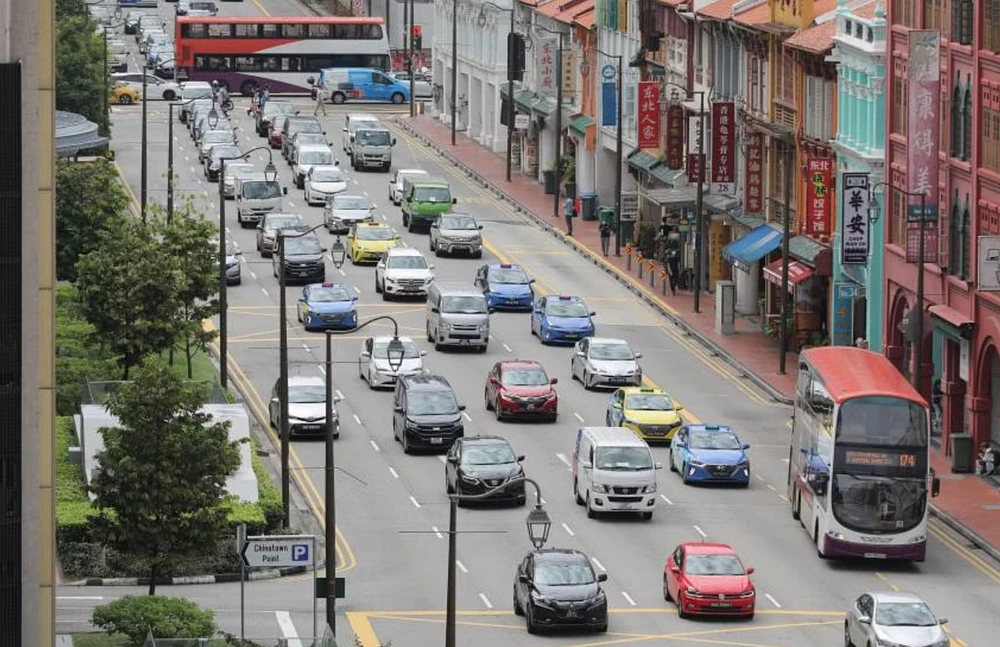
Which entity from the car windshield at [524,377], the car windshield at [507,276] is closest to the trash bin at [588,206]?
the car windshield at [507,276]

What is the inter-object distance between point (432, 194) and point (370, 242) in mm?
9361

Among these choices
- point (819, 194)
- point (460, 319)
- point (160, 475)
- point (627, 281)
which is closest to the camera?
point (160, 475)

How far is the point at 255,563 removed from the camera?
61.0 m

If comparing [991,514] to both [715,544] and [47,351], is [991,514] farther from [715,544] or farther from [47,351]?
[47,351]

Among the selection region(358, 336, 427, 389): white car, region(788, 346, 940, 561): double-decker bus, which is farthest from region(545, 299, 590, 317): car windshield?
region(788, 346, 940, 561): double-decker bus

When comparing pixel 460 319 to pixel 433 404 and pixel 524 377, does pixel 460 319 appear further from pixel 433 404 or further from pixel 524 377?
pixel 433 404

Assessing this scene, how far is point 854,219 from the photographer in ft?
294

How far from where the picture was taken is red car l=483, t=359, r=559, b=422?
85.3m

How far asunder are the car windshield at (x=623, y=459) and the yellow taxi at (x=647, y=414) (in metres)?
7.95

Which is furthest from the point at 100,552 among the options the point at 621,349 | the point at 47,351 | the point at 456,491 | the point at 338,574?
the point at 621,349

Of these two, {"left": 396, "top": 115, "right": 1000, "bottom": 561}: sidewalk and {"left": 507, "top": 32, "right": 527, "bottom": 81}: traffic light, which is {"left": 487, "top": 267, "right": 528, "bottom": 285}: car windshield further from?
{"left": 507, "top": 32, "right": 527, "bottom": 81}: traffic light

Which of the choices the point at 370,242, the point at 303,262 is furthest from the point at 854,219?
the point at 370,242

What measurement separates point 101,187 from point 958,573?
1644 inches

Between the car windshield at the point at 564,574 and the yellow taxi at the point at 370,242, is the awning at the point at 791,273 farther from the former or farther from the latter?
the car windshield at the point at 564,574
